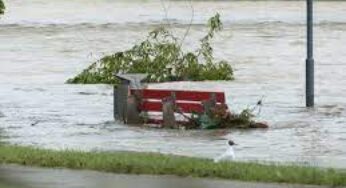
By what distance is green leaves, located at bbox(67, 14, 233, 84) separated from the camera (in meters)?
26.4

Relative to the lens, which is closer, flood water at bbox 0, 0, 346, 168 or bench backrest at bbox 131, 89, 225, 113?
flood water at bbox 0, 0, 346, 168

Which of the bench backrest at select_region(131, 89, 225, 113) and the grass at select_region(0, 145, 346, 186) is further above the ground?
the bench backrest at select_region(131, 89, 225, 113)

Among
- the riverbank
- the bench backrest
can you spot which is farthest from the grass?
the bench backrest

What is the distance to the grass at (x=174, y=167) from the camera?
→ 33.7 ft

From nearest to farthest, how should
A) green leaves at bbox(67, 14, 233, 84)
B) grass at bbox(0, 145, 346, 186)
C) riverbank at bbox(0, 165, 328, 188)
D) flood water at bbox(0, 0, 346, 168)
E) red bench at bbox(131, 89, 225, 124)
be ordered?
1. riverbank at bbox(0, 165, 328, 188)
2. grass at bbox(0, 145, 346, 186)
3. flood water at bbox(0, 0, 346, 168)
4. red bench at bbox(131, 89, 225, 124)
5. green leaves at bbox(67, 14, 233, 84)

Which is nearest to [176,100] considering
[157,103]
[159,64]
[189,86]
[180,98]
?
[180,98]

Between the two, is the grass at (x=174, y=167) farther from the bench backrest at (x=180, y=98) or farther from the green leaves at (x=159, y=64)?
the green leaves at (x=159, y=64)

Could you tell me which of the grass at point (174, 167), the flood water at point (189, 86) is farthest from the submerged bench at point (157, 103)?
the grass at point (174, 167)

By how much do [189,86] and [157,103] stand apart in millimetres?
8928

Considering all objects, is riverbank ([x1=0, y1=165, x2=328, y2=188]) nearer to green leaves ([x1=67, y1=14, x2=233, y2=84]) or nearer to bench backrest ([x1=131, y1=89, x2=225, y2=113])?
bench backrest ([x1=131, y1=89, x2=225, y2=113])

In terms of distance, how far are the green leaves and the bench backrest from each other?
726 centimetres

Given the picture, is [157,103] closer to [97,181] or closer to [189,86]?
[97,181]

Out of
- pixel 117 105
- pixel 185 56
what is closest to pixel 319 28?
pixel 185 56

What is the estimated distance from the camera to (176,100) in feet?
59.1
